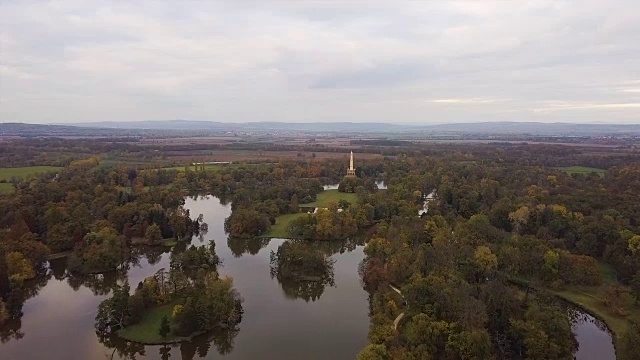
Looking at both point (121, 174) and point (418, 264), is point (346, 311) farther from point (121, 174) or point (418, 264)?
point (121, 174)

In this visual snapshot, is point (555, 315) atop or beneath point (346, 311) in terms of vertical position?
atop

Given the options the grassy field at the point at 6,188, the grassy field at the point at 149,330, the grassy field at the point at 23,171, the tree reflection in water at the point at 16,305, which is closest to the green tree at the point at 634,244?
the grassy field at the point at 149,330

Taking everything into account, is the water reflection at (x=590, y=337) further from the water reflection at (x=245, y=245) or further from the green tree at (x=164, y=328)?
the water reflection at (x=245, y=245)

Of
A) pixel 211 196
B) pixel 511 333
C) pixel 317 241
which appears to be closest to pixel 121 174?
pixel 211 196

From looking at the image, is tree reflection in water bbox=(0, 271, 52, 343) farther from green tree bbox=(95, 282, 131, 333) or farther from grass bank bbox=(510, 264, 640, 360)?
grass bank bbox=(510, 264, 640, 360)

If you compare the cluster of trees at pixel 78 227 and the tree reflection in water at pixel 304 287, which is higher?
the cluster of trees at pixel 78 227

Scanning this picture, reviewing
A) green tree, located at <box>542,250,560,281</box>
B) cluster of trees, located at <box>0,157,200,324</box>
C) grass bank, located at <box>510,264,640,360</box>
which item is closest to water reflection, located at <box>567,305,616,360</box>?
grass bank, located at <box>510,264,640,360</box>
